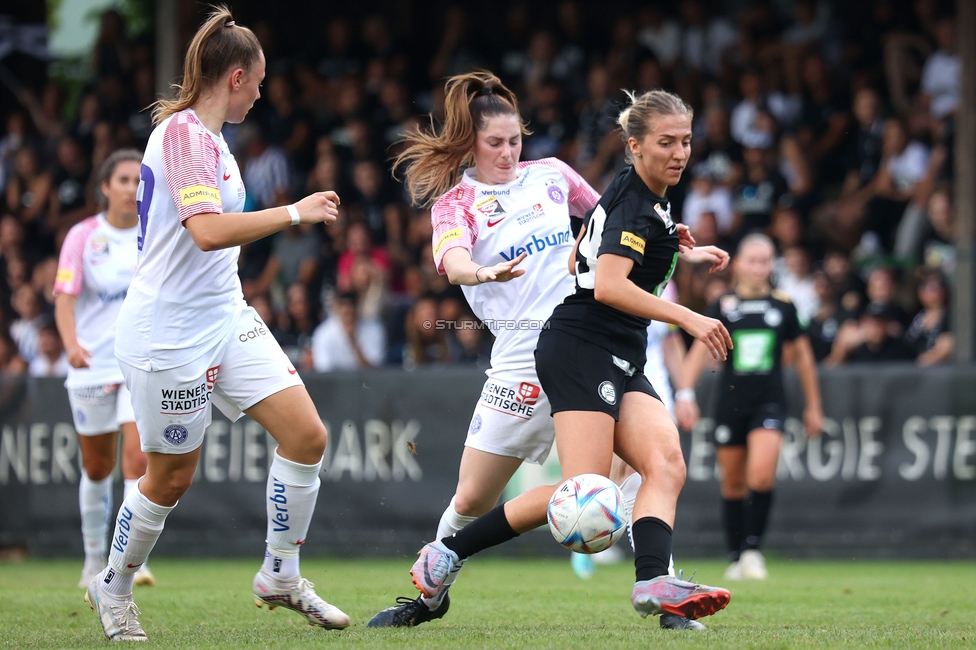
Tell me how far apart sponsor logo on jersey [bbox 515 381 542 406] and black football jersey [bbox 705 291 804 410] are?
3.92 metres

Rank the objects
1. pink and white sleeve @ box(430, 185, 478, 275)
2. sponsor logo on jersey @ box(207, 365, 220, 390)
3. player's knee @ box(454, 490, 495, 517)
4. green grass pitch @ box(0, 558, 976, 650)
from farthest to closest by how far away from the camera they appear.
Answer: player's knee @ box(454, 490, 495, 517)
pink and white sleeve @ box(430, 185, 478, 275)
sponsor logo on jersey @ box(207, 365, 220, 390)
green grass pitch @ box(0, 558, 976, 650)

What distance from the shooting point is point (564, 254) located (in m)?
6.15

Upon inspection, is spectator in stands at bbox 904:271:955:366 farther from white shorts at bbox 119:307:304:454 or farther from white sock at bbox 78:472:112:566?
white shorts at bbox 119:307:304:454

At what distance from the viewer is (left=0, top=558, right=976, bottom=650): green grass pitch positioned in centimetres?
504

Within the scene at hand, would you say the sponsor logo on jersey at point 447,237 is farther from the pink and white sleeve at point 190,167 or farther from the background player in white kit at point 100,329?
the background player in white kit at point 100,329

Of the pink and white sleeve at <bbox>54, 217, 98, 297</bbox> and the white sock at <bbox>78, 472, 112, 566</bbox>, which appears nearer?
the pink and white sleeve at <bbox>54, 217, 98, 297</bbox>

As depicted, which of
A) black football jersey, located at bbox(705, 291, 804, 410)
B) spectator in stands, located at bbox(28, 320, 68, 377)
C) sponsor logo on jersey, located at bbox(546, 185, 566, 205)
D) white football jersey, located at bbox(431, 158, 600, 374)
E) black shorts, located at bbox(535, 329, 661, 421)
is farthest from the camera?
spectator in stands, located at bbox(28, 320, 68, 377)

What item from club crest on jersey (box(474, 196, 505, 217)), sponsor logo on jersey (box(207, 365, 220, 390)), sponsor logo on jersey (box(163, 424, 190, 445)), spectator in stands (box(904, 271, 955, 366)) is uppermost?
club crest on jersey (box(474, 196, 505, 217))

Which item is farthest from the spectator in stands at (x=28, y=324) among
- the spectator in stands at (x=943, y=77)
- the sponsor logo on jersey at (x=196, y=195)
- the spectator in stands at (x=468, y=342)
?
the spectator in stands at (x=943, y=77)

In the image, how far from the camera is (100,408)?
329 inches

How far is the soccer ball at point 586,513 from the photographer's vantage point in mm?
5094

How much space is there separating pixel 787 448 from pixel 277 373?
653 cm

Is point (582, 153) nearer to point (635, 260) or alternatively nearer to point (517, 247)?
point (517, 247)

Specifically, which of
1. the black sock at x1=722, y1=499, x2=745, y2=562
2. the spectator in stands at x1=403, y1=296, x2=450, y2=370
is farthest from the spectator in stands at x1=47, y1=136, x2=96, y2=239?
the black sock at x1=722, y1=499, x2=745, y2=562
